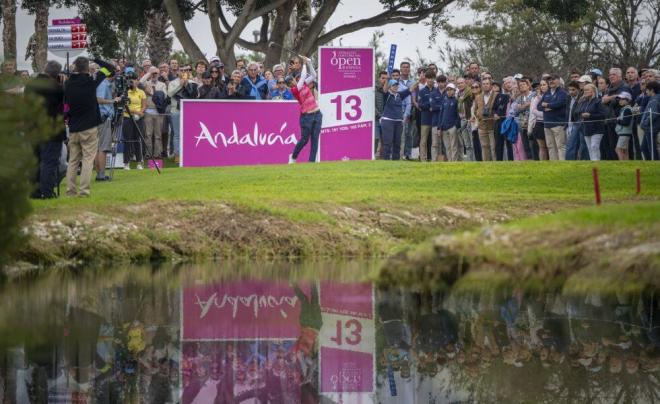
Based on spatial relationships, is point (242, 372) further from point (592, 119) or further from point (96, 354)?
point (592, 119)

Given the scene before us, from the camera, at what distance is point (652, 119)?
25281 millimetres

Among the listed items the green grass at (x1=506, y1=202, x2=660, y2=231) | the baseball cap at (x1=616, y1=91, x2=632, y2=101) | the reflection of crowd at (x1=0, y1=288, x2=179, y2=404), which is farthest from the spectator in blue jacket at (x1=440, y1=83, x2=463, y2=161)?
the green grass at (x1=506, y1=202, x2=660, y2=231)

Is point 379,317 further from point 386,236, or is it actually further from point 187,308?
point 386,236

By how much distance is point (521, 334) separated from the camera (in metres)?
12.4

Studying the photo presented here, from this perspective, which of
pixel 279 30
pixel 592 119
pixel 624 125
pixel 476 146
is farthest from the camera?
pixel 279 30

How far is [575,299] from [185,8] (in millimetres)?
34980

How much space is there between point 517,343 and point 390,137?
19.9 meters

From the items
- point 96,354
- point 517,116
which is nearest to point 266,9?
point 517,116

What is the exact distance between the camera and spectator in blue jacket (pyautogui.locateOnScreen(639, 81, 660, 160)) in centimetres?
2514

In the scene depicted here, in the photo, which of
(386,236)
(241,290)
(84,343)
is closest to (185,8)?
(386,236)

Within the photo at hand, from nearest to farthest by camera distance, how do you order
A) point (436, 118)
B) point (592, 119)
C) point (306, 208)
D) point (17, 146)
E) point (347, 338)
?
1. point (17, 146)
2. point (347, 338)
3. point (306, 208)
4. point (592, 119)
5. point (436, 118)

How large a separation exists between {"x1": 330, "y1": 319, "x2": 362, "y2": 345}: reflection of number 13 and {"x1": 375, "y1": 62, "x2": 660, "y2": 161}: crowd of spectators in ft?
43.3

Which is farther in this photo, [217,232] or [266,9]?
[266,9]

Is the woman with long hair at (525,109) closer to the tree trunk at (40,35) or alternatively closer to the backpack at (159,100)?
the backpack at (159,100)
